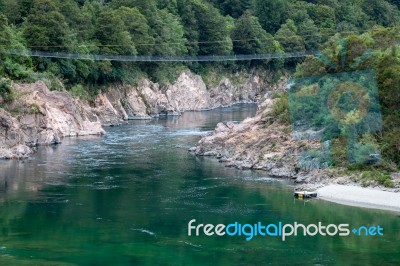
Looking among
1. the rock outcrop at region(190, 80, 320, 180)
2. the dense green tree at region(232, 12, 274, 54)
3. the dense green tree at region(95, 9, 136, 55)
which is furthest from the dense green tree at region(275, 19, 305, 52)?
the rock outcrop at region(190, 80, 320, 180)

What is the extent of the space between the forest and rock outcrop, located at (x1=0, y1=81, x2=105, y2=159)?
118cm

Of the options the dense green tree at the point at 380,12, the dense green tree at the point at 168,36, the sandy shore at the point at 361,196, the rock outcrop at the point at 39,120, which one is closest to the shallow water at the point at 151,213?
the sandy shore at the point at 361,196

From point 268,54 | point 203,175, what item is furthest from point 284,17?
point 203,175

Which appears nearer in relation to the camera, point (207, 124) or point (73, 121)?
point (73, 121)

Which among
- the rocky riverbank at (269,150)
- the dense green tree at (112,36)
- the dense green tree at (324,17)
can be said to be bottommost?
the rocky riverbank at (269,150)

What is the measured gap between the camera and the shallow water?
28328 millimetres

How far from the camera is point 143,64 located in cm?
6981

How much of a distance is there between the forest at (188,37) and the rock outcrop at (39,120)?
1177 millimetres

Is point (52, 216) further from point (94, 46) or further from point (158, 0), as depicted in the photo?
point (158, 0)

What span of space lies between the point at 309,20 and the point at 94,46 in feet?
110

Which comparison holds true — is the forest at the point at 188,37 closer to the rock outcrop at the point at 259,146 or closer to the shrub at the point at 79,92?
the shrub at the point at 79,92

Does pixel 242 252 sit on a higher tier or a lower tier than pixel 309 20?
lower

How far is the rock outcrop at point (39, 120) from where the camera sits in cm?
4506

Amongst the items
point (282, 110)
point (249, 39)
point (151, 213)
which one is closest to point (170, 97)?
point (249, 39)
